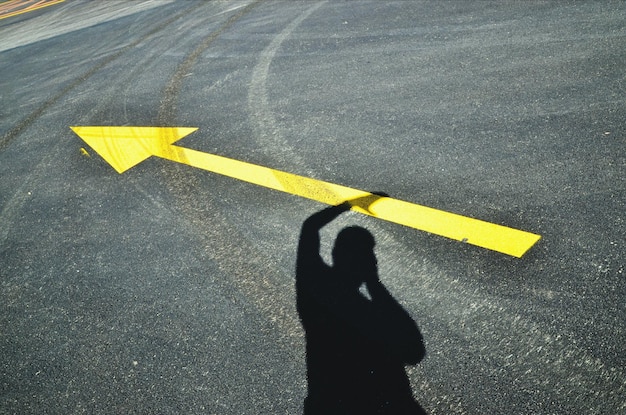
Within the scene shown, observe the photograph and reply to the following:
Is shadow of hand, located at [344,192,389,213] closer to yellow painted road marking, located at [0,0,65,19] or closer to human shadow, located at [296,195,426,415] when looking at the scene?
human shadow, located at [296,195,426,415]

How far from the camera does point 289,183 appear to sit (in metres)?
3.73

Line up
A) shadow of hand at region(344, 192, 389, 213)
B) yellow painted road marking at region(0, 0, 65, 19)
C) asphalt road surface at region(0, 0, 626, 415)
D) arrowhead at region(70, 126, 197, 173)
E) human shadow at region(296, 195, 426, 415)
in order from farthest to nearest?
yellow painted road marking at region(0, 0, 65, 19) < arrowhead at region(70, 126, 197, 173) < shadow of hand at region(344, 192, 389, 213) < asphalt road surface at region(0, 0, 626, 415) < human shadow at region(296, 195, 426, 415)

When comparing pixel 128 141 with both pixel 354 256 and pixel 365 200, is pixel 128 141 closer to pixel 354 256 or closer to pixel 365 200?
pixel 365 200

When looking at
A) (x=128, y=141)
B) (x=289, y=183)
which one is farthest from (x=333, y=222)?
(x=128, y=141)

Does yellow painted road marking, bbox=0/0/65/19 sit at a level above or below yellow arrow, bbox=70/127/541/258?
above

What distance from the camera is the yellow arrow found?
2.89m

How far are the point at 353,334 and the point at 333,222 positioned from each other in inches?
36.8

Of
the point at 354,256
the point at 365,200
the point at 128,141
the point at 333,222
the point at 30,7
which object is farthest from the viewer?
the point at 30,7

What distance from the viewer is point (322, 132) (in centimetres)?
432

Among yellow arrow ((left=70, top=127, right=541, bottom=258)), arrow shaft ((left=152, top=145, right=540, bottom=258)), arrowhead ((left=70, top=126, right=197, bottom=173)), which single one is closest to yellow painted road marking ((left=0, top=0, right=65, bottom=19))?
yellow arrow ((left=70, top=127, right=541, bottom=258))

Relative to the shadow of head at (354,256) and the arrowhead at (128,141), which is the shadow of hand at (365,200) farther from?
the arrowhead at (128,141)

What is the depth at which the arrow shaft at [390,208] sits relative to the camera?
112 inches

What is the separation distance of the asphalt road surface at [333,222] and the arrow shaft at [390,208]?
0.25ft

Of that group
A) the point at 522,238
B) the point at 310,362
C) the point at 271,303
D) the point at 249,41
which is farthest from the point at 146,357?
the point at 249,41
